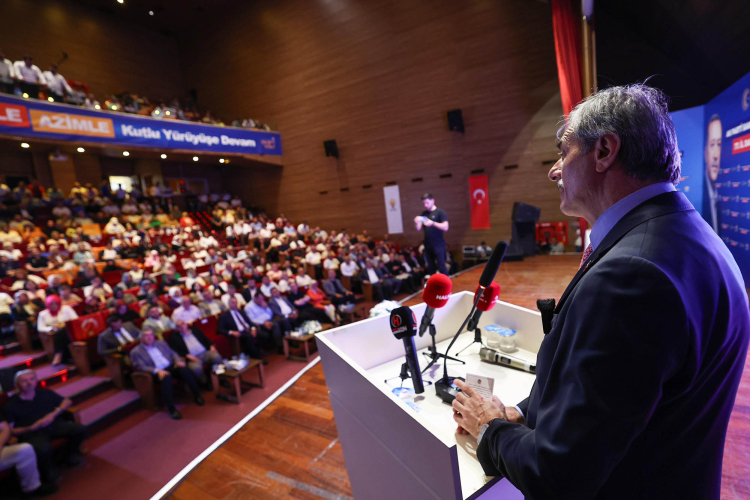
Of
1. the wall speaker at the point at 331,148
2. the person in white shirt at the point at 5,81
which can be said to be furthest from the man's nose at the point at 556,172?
the wall speaker at the point at 331,148

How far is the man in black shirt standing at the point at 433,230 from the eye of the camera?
484cm

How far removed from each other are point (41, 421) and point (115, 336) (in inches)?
51.9

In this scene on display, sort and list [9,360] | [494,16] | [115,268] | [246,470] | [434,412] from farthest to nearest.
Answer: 1. [494,16]
2. [115,268]
3. [9,360]
4. [246,470]
5. [434,412]

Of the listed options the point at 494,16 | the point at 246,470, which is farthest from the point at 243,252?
the point at 494,16

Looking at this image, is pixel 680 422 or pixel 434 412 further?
pixel 434 412

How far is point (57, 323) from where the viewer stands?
4.46m

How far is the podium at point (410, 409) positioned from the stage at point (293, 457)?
3.20ft

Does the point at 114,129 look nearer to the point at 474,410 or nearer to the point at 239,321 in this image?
the point at 239,321

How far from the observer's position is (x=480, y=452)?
785 mm

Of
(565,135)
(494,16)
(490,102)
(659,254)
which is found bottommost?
(659,254)

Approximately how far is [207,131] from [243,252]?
11.6 ft

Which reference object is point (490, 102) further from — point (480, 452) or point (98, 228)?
point (98, 228)

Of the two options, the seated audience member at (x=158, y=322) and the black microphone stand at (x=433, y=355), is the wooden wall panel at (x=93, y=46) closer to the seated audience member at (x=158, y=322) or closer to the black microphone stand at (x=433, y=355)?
the seated audience member at (x=158, y=322)

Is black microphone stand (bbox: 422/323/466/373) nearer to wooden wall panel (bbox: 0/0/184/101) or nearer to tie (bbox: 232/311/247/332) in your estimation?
tie (bbox: 232/311/247/332)
